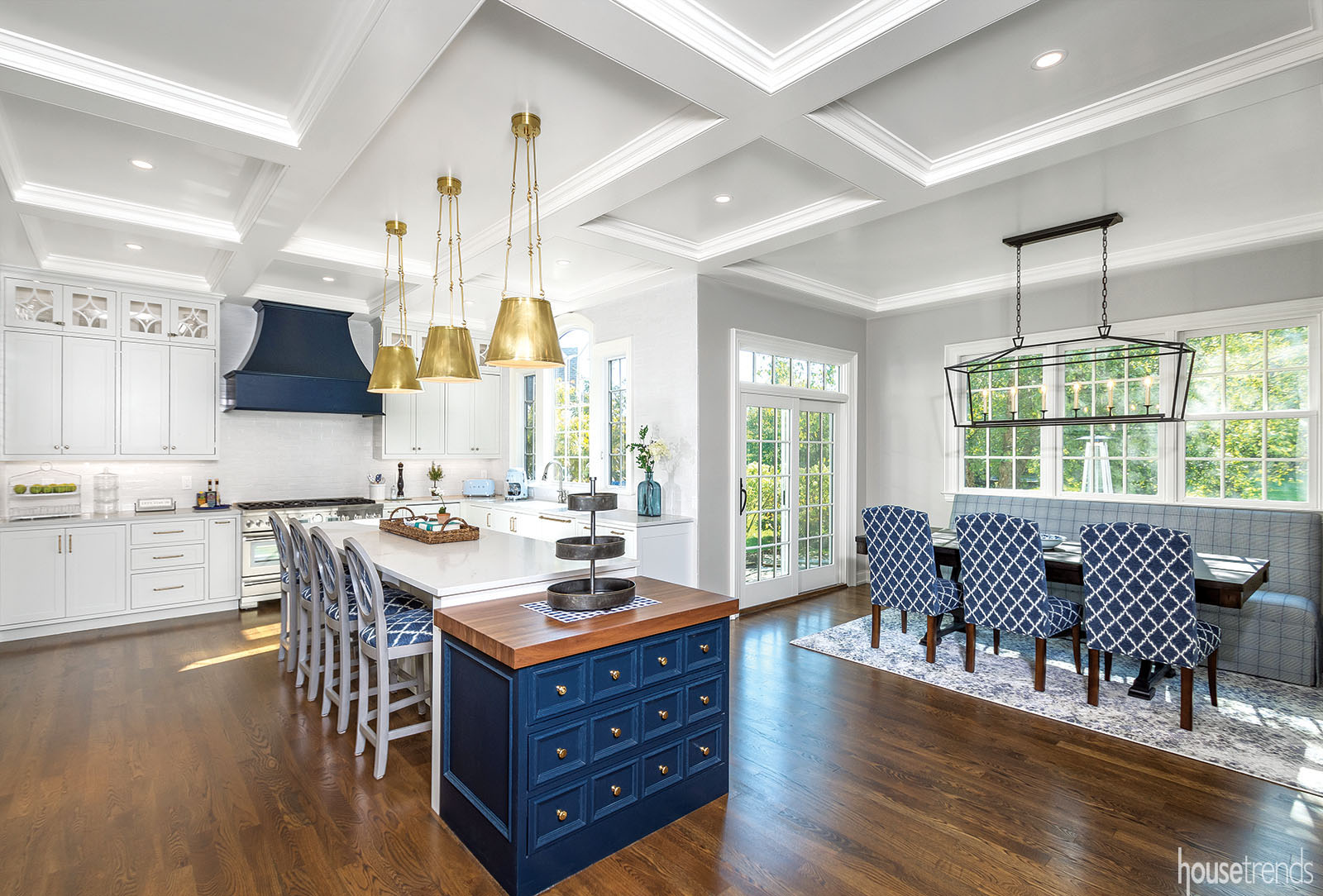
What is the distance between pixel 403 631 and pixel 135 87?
8.03 ft

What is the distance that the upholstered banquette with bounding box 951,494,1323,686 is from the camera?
3768 mm

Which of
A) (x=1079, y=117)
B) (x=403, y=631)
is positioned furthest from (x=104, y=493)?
(x=1079, y=117)

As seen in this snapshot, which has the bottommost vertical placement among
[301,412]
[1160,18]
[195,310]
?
[301,412]

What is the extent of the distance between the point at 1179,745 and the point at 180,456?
278 inches

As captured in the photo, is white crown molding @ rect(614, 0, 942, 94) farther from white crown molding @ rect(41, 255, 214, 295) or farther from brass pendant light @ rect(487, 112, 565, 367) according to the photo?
white crown molding @ rect(41, 255, 214, 295)

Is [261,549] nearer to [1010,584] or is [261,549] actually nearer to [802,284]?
[802,284]

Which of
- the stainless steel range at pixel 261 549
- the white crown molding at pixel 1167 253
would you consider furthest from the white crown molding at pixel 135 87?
the white crown molding at pixel 1167 253

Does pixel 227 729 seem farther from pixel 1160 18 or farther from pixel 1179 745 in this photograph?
pixel 1160 18

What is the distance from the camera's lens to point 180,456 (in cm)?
541

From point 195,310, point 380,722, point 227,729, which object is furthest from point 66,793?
point 195,310

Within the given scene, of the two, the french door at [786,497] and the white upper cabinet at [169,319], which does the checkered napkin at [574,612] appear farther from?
the white upper cabinet at [169,319]

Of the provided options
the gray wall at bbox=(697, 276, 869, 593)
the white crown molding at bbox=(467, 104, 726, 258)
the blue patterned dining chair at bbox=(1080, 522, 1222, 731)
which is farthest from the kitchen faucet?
the blue patterned dining chair at bbox=(1080, 522, 1222, 731)

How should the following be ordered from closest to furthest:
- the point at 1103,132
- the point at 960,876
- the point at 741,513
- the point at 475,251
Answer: the point at 960,876 → the point at 1103,132 → the point at 475,251 → the point at 741,513

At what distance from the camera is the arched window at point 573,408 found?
629 cm
